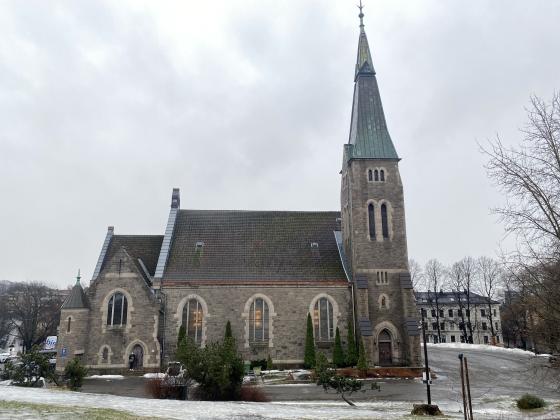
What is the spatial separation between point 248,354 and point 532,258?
23708mm

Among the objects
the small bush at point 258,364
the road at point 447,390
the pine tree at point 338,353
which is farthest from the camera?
the small bush at point 258,364

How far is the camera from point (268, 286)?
113ft

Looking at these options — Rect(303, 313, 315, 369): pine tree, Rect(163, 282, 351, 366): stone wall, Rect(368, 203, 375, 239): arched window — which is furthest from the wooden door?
Rect(368, 203, 375, 239): arched window

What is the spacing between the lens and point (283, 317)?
34125mm

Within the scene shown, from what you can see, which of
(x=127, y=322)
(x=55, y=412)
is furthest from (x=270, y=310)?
(x=55, y=412)

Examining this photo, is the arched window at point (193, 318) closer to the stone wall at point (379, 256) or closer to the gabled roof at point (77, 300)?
the gabled roof at point (77, 300)

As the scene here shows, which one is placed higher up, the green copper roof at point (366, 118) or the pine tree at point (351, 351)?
the green copper roof at point (366, 118)

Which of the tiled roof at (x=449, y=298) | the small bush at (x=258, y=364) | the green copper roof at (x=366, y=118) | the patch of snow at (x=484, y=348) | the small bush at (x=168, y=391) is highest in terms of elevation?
the green copper roof at (x=366, y=118)

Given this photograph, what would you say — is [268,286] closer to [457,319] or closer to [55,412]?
[55,412]

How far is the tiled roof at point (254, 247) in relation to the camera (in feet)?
115

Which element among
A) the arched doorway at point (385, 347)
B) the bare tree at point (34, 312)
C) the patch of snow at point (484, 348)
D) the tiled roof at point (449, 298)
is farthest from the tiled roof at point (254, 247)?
the tiled roof at point (449, 298)

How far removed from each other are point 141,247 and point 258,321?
11.3 m

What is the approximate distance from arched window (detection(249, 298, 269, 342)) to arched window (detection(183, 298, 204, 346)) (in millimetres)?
3488

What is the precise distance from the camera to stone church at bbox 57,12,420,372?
107 ft
